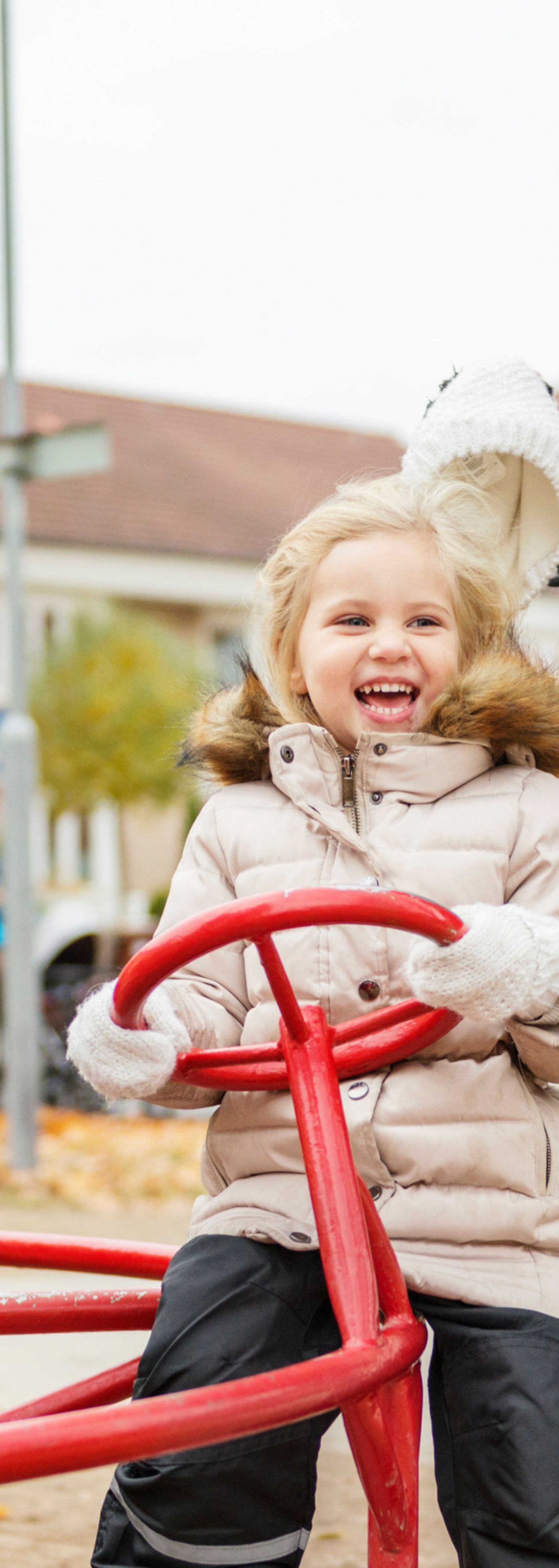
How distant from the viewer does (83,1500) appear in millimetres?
2807

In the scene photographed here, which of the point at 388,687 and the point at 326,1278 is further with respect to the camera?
the point at 388,687

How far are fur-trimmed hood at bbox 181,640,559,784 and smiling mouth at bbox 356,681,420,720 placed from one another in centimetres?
5

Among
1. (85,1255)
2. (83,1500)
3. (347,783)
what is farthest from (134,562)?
(85,1255)

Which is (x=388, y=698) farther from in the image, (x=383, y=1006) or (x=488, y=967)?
(x=488, y=967)

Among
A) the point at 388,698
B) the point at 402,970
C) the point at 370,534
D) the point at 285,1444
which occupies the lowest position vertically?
the point at 285,1444

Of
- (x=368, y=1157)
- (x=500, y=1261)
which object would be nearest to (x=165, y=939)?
(x=368, y=1157)

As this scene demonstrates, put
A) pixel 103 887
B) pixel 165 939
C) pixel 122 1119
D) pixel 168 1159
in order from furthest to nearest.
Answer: pixel 103 887
pixel 122 1119
pixel 168 1159
pixel 165 939

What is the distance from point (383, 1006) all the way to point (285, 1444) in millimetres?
441

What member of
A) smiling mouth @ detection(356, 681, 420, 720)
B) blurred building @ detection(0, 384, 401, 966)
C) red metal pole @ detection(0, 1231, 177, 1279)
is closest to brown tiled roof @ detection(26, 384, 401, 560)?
blurred building @ detection(0, 384, 401, 966)

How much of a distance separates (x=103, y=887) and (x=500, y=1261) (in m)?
14.7

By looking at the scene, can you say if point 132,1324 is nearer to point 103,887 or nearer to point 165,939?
point 165,939

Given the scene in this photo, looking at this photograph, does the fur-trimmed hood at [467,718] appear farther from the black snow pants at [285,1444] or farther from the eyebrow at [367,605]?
the black snow pants at [285,1444]

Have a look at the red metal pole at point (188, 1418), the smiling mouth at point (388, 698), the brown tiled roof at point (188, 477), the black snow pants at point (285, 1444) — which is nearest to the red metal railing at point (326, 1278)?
the red metal pole at point (188, 1418)

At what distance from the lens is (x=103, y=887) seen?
53.1 ft
